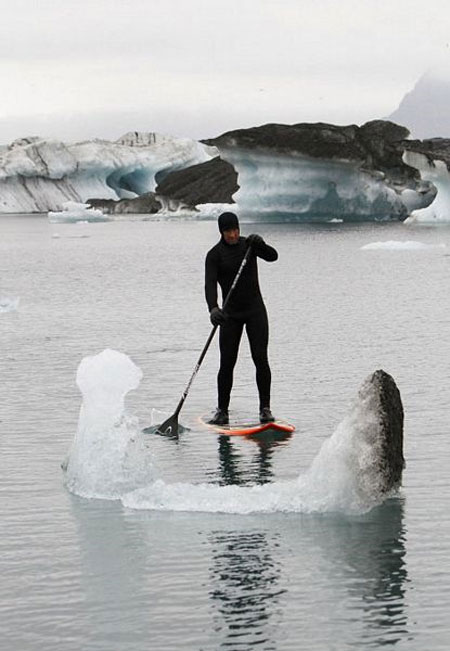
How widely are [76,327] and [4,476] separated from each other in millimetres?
13672

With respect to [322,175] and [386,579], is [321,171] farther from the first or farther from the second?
[386,579]

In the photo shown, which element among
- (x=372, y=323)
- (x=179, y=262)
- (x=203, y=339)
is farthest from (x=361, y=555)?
(x=179, y=262)

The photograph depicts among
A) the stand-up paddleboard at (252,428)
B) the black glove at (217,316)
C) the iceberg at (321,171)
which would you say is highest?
the iceberg at (321,171)

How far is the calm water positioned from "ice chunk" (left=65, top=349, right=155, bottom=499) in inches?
10.1

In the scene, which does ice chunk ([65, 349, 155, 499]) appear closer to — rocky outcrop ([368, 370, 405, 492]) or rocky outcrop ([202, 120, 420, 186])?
rocky outcrop ([368, 370, 405, 492])

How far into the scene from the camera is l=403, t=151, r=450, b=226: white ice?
69812 mm

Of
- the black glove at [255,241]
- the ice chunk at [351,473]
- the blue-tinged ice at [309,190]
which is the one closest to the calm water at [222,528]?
the ice chunk at [351,473]

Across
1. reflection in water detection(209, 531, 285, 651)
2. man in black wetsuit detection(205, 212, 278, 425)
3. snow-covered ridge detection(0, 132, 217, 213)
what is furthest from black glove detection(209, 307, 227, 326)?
snow-covered ridge detection(0, 132, 217, 213)

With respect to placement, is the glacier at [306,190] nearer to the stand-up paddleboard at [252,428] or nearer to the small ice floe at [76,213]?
the small ice floe at [76,213]

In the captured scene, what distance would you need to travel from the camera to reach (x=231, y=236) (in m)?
11.5

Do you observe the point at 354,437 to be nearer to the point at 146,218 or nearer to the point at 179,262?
the point at 179,262

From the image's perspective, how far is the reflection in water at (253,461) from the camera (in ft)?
32.1

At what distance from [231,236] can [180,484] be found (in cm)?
302

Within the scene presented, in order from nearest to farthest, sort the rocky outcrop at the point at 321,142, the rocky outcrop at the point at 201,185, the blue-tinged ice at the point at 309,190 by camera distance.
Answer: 1. the rocky outcrop at the point at 321,142
2. the blue-tinged ice at the point at 309,190
3. the rocky outcrop at the point at 201,185
